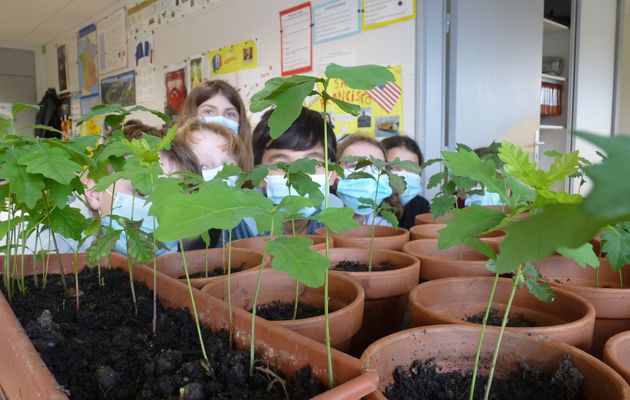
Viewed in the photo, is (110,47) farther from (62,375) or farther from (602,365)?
(602,365)

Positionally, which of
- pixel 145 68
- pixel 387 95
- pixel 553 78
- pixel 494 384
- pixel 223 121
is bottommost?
pixel 494 384

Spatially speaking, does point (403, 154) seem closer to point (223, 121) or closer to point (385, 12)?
point (385, 12)

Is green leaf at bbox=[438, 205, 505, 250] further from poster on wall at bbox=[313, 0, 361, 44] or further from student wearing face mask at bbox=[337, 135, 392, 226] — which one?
poster on wall at bbox=[313, 0, 361, 44]

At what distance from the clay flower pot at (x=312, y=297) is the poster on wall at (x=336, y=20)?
1819 mm

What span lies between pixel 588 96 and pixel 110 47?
4.35 meters

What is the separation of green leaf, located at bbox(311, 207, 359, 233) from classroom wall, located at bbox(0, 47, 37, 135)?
6695 millimetres

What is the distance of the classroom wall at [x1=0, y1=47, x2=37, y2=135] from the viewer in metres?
5.83

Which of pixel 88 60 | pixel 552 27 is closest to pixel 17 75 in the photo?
pixel 88 60

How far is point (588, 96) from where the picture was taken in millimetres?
3607

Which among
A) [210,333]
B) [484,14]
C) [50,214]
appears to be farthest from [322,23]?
[210,333]

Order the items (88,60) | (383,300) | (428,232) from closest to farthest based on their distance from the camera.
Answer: (383,300), (428,232), (88,60)

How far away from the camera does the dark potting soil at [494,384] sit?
0.53 metres

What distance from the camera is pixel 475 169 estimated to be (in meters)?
0.42

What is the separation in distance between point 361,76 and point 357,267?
0.68 m
